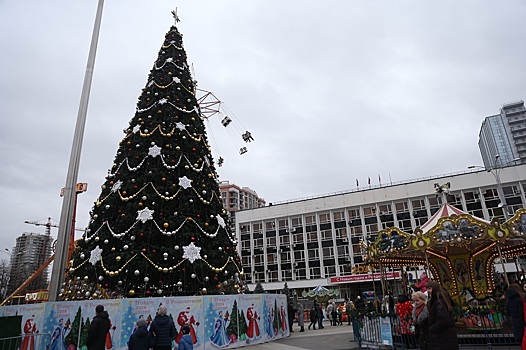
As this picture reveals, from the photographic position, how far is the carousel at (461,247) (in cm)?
1246

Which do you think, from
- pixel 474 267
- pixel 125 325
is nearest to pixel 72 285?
pixel 125 325

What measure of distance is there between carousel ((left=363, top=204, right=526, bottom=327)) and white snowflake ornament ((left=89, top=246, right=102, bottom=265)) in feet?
34.2

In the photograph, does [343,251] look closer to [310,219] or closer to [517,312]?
[310,219]

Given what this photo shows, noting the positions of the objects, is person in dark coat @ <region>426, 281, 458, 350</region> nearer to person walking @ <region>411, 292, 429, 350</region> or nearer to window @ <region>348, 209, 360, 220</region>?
person walking @ <region>411, 292, 429, 350</region>

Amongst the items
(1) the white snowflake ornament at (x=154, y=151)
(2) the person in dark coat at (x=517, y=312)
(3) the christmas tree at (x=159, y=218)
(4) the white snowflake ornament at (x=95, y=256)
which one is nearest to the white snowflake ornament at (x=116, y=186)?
(3) the christmas tree at (x=159, y=218)

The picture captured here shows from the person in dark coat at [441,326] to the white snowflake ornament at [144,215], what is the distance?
9613 mm

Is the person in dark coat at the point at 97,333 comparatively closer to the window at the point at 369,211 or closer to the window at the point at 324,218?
the window at the point at 369,211

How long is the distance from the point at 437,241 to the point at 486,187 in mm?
37366

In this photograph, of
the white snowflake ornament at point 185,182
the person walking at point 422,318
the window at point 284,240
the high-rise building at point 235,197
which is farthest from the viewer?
the high-rise building at point 235,197

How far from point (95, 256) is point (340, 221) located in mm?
40909

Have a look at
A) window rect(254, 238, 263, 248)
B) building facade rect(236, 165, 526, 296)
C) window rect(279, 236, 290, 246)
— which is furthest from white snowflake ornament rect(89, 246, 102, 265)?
window rect(254, 238, 263, 248)

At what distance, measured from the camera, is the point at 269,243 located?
53312 millimetres

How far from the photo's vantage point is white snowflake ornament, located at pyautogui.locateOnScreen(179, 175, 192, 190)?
13.3 meters

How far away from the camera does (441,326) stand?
4793mm
